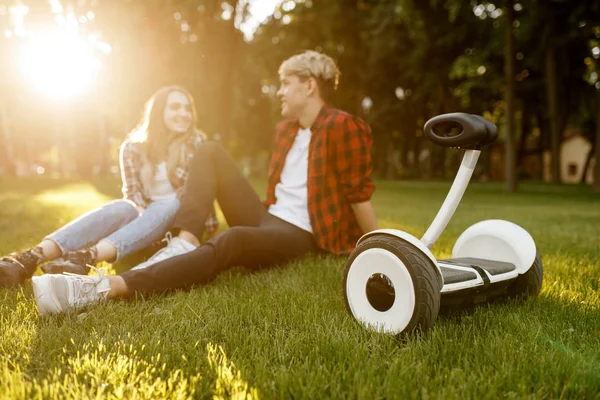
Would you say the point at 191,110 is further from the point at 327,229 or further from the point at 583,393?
the point at 583,393

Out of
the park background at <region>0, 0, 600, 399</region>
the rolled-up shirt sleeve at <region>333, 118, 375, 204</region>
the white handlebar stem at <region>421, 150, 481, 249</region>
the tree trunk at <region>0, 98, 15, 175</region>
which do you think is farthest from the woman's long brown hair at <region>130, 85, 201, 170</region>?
the tree trunk at <region>0, 98, 15, 175</region>

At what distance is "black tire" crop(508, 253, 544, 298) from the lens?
2.69 m

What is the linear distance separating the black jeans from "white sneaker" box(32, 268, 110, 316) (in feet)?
0.62

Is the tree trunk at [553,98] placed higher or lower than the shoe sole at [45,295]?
higher

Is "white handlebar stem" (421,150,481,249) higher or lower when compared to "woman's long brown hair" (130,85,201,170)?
lower

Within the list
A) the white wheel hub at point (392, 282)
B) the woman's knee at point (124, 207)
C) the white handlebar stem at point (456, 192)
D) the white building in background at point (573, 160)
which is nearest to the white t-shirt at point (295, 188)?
the woman's knee at point (124, 207)

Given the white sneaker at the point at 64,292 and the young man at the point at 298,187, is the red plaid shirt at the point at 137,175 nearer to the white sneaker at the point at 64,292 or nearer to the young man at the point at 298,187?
the young man at the point at 298,187

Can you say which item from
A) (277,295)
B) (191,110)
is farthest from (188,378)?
(191,110)

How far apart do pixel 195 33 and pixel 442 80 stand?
40.5 ft

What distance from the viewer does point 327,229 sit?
3.59 meters

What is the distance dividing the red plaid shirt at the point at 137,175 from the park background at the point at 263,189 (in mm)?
651

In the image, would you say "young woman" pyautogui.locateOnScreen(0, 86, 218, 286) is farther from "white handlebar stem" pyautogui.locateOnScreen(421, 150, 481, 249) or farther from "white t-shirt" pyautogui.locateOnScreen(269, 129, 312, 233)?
"white handlebar stem" pyautogui.locateOnScreen(421, 150, 481, 249)

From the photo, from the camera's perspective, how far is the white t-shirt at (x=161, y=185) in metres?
4.41

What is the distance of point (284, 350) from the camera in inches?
80.3
